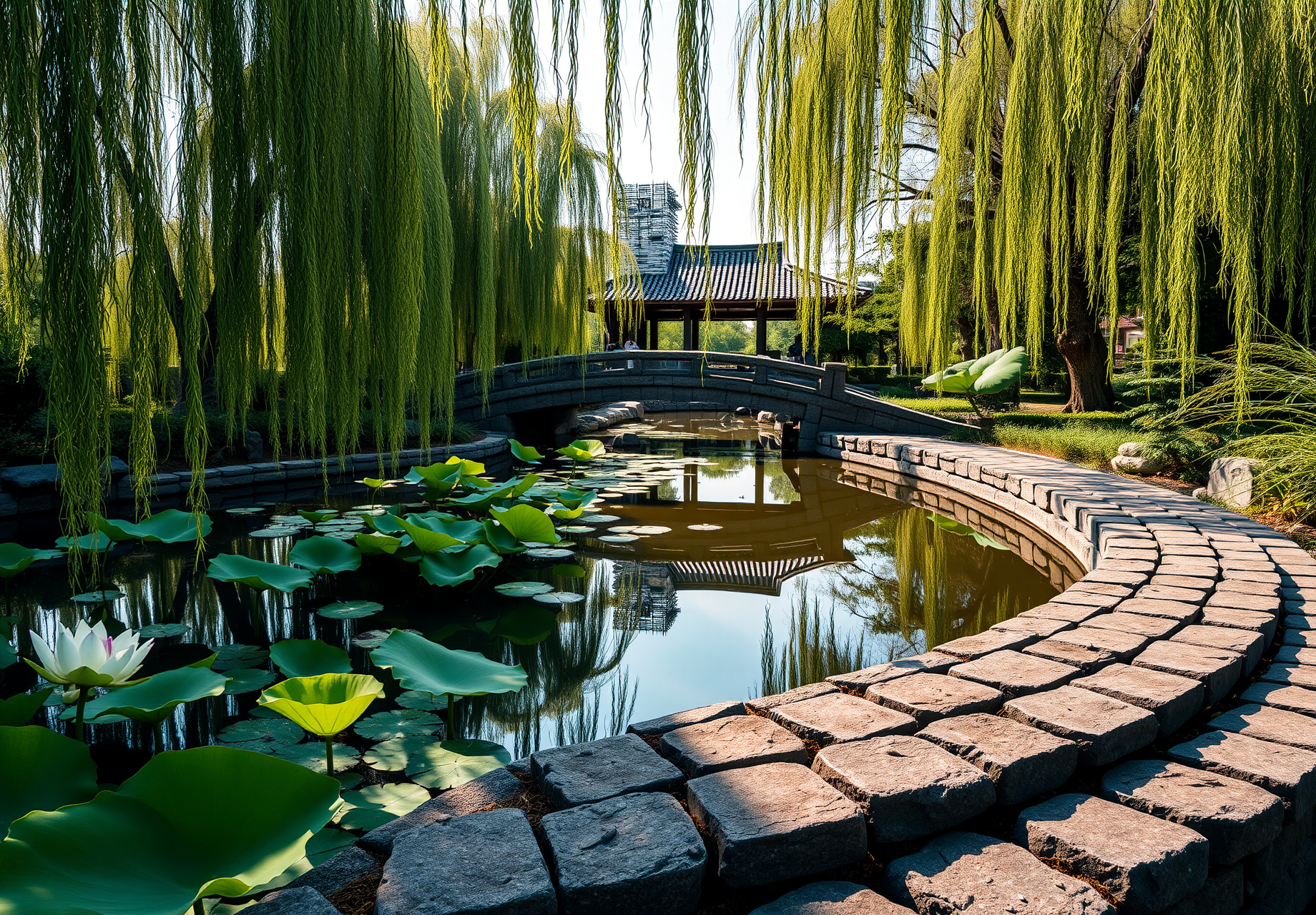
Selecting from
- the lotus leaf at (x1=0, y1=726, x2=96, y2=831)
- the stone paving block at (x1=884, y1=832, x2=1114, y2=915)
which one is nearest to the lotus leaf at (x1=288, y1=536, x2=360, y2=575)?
the lotus leaf at (x1=0, y1=726, x2=96, y2=831)

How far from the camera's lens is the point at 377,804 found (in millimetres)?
1904

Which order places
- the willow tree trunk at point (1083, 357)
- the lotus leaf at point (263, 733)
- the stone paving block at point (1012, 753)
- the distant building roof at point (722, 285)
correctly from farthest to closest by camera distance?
the distant building roof at point (722, 285) → the willow tree trunk at point (1083, 357) → the lotus leaf at point (263, 733) → the stone paving block at point (1012, 753)

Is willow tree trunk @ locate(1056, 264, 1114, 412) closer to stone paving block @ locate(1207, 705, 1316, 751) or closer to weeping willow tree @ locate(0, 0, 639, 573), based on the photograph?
stone paving block @ locate(1207, 705, 1316, 751)

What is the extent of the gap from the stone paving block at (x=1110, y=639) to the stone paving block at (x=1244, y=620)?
15 centimetres

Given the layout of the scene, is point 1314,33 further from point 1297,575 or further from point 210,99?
point 210,99

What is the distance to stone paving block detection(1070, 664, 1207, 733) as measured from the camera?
5.87 ft

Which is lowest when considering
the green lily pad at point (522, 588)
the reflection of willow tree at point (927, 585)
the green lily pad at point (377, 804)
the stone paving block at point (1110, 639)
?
the reflection of willow tree at point (927, 585)

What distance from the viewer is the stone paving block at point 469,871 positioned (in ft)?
3.78

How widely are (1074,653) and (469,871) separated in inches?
68.7

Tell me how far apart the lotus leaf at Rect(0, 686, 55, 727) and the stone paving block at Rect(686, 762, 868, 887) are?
1.60 meters

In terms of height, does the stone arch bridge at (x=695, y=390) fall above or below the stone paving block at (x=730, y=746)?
above

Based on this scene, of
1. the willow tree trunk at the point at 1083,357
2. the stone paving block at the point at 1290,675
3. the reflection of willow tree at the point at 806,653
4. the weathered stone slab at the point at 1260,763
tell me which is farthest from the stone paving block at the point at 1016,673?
the willow tree trunk at the point at 1083,357

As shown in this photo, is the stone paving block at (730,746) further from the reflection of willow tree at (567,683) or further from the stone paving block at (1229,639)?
the stone paving block at (1229,639)

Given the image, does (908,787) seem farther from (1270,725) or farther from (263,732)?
(263,732)
